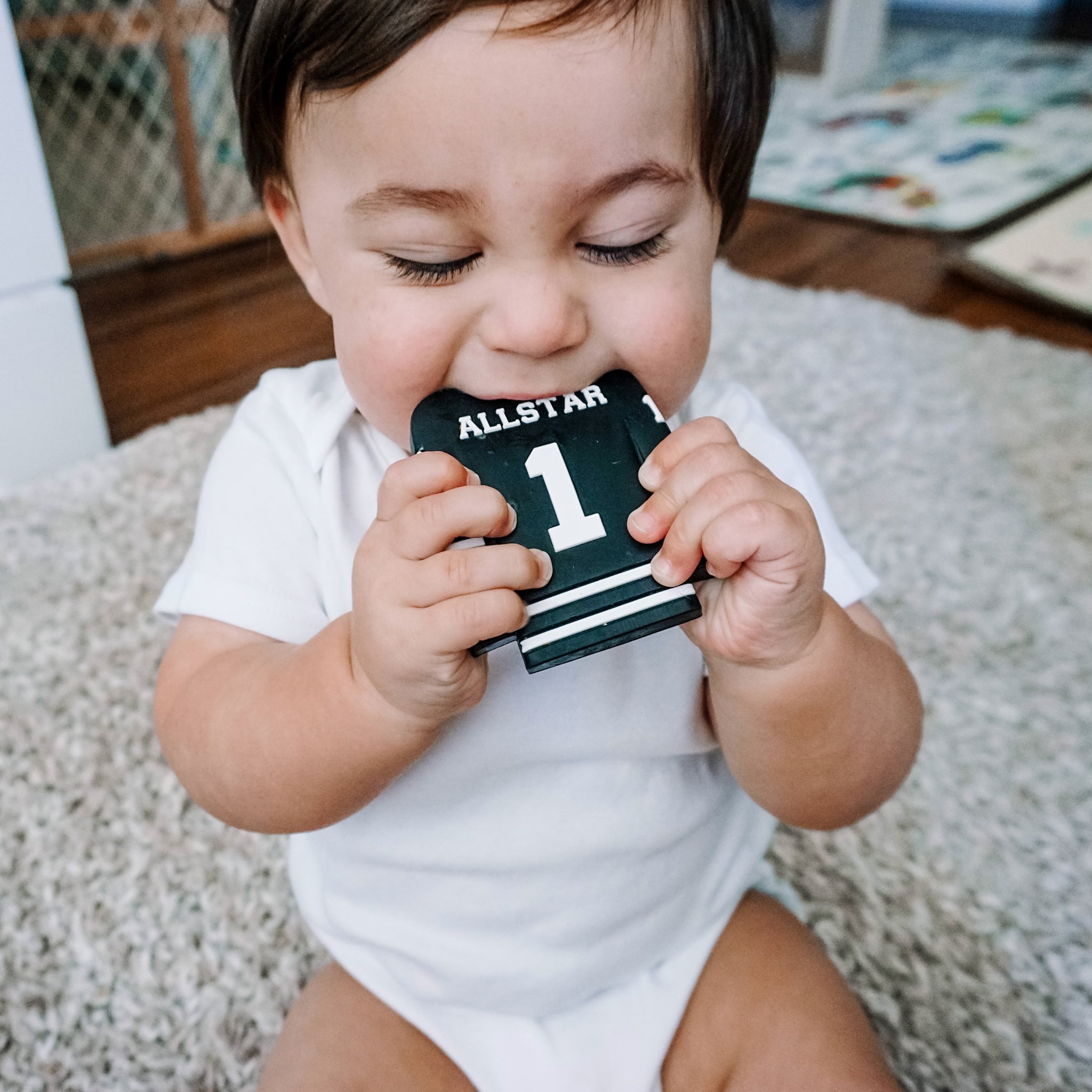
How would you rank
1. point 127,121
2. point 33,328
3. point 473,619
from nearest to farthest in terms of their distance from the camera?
point 473,619, point 33,328, point 127,121

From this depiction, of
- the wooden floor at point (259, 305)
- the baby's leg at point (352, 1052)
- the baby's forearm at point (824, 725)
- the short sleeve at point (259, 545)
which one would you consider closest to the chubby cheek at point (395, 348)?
the short sleeve at point (259, 545)

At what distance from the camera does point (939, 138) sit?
2.61 metres

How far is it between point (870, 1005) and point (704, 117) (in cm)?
59

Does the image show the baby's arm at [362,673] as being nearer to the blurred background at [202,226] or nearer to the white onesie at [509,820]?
the white onesie at [509,820]

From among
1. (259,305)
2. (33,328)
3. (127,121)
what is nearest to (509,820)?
(33,328)

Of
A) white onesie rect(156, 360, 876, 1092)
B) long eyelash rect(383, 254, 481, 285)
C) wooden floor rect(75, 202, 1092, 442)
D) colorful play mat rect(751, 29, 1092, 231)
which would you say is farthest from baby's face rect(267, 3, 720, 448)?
colorful play mat rect(751, 29, 1092, 231)

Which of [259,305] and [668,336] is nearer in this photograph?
[668,336]

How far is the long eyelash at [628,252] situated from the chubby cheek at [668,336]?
0.06 ft

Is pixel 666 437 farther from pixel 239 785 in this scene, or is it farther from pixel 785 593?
pixel 239 785

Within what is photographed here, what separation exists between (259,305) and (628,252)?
4.64 feet

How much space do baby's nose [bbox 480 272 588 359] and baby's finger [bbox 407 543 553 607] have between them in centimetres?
11

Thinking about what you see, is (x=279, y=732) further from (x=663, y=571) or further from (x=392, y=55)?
(x=392, y=55)

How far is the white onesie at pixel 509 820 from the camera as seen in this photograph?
58 cm

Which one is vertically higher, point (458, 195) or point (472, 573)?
point (458, 195)
